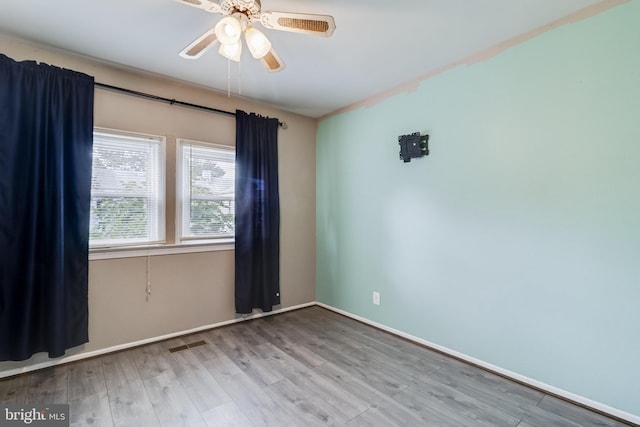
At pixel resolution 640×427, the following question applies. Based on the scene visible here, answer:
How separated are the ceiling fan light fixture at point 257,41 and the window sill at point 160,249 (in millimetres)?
1996

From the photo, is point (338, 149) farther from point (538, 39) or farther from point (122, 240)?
point (122, 240)

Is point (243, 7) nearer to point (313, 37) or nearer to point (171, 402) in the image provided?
point (313, 37)

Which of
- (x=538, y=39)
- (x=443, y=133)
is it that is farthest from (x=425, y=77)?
(x=538, y=39)

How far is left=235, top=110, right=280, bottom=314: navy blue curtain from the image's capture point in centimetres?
323

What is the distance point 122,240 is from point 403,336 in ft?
9.15

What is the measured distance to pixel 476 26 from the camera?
6.71 feet

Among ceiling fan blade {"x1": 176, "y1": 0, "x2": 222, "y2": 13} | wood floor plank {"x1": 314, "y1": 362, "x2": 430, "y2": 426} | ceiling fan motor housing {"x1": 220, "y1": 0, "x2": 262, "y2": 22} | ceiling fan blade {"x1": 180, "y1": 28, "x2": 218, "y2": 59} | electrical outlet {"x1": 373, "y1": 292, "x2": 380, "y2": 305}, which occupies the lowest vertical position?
wood floor plank {"x1": 314, "y1": 362, "x2": 430, "y2": 426}

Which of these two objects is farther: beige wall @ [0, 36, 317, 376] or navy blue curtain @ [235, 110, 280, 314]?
navy blue curtain @ [235, 110, 280, 314]

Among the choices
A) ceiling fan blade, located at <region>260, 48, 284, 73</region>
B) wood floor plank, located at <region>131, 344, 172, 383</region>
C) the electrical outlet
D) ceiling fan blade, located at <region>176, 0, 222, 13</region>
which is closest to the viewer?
ceiling fan blade, located at <region>176, 0, 222, 13</region>

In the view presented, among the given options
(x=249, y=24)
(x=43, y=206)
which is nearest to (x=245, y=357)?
(x=43, y=206)

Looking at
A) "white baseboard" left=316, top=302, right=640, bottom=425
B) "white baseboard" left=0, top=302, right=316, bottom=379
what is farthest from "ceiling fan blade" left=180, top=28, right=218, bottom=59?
"white baseboard" left=316, top=302, right=640, bottom=425

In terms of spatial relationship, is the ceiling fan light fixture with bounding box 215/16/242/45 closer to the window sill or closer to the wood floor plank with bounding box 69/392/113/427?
the window sill

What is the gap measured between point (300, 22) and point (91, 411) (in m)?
2.59

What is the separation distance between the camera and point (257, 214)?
11.0ft
